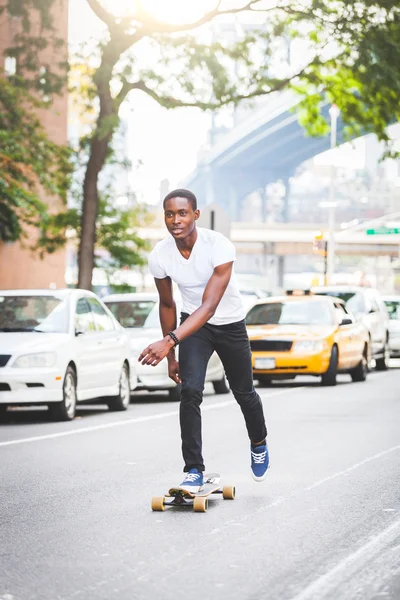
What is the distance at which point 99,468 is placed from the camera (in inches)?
412

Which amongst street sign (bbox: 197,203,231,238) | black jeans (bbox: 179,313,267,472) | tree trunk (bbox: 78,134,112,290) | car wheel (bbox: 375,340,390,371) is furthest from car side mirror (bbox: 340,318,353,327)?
black jeans (bbox: 179,313,267,472)

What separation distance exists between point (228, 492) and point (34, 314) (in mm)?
8046

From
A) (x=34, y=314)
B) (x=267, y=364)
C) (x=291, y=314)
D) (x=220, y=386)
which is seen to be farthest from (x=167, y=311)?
A: (x=291, y=314)

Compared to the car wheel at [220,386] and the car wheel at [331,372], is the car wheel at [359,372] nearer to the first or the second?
the car wheel at [331,372]

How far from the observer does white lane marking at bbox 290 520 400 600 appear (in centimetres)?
570

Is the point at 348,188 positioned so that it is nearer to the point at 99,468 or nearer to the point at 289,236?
the point at 289,236

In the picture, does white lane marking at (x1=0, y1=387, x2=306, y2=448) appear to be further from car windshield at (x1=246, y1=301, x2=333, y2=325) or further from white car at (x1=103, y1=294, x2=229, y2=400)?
car windshield at (x1=246, y1=301, x2=333, y2=325)

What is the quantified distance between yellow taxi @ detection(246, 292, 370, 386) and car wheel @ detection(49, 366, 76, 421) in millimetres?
6459

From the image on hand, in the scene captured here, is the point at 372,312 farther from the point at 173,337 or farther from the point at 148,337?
the point at 173,337

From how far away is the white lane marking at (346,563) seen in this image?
5703mm

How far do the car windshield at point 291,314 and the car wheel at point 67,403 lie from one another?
25.5 feet

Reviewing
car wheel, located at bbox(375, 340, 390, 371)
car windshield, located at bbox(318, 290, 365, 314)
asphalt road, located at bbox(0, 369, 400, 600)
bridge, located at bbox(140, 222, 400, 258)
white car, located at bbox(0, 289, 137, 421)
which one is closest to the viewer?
asphalt road, located at bbox(0, 369, 400, 600)

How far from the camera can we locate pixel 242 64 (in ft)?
84.8

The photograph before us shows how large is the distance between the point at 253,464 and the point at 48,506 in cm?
137
